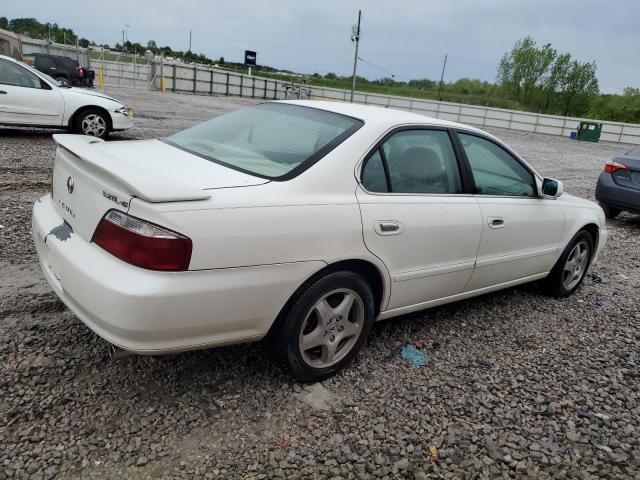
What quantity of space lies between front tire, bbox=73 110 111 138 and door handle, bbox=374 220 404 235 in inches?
330

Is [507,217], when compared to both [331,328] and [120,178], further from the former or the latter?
[120,178]

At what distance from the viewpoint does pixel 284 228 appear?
244 centimetres

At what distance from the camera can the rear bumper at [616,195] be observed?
7.93 metres

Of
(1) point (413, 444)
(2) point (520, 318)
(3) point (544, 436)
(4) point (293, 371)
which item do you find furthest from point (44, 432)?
(2) point (520, 318)

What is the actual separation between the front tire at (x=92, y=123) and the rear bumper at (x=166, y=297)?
8.03 meters

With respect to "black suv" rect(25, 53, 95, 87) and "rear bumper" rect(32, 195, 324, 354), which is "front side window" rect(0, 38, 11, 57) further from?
"rear bumper" rect(32, 195, 324, 354)

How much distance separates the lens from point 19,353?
2.84m

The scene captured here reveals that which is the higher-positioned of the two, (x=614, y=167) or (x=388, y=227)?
(x=614, y=167)

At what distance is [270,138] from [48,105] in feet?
25.9

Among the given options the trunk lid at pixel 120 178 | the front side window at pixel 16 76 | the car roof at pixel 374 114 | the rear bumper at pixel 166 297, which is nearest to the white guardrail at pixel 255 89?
the front side window at pixel 16 76

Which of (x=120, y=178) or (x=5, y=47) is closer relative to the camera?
(x=120, y=178)

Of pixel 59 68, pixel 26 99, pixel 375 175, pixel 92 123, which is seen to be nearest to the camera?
pixel 375 175

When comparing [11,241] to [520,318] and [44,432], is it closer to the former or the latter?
[44,432]

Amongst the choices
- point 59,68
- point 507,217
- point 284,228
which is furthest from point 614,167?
point 59,68
